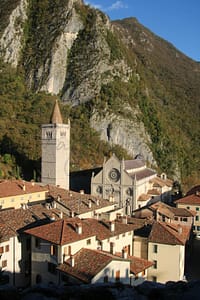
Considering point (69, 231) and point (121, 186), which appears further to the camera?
point (121, 186)

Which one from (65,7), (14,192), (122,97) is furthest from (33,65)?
(14,192)

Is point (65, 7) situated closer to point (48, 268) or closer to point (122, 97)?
point (122, 97)

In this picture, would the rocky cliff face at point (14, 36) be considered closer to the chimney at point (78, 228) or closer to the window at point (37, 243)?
the window at point (37, 243)

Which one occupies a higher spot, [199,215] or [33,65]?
[33,65]

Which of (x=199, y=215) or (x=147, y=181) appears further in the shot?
(x=147, y=181)

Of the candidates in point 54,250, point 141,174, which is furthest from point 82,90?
point 54,250

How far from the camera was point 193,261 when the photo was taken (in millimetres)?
37531

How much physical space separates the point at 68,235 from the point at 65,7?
131 meters

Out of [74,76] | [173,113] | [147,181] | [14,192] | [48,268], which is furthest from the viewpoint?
[173,113]

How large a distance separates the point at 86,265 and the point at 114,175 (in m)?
35.7

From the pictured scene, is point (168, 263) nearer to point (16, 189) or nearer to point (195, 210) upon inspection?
point (195, 210)

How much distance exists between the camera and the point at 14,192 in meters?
46.4

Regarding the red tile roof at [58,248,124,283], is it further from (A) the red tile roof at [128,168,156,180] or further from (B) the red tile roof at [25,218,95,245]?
(A) the red tile roof at [128,168,156,180]

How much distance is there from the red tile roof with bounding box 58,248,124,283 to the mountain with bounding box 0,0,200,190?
68478 millimetres
